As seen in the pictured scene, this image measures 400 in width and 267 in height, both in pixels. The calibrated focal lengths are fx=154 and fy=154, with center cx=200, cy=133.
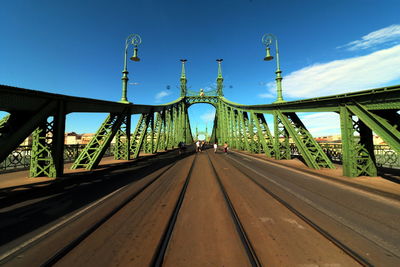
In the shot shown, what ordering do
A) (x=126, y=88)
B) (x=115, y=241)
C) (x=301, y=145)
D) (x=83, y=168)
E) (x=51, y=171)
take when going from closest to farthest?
Result: (x=115, y=241), (x=51, y=171), (x=83, y=168), (x=301, y=145), (x=126, y=88)

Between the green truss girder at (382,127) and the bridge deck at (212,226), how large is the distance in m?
1.76

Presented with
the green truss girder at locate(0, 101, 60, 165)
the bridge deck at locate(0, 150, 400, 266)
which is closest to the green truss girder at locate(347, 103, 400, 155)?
the bridge deck at locate(0, 150, 400, 266)

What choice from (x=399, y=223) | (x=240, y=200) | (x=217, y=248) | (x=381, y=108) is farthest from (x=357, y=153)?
(x=217, y=248)

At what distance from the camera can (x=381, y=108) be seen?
20.4ft

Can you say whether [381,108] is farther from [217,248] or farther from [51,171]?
[51,171]

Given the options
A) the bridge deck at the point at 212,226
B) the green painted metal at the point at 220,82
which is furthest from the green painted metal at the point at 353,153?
the green painted metal at the point at 220,82

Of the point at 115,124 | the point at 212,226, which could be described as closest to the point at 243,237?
the point at 212,226

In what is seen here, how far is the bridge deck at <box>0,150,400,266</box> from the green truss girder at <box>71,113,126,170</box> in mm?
4121

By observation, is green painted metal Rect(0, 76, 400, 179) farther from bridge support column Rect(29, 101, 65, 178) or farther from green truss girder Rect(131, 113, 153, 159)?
green truss girder Rect(131, 113, 153, 159)

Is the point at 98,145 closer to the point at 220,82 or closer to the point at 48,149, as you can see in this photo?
the point at 48,149

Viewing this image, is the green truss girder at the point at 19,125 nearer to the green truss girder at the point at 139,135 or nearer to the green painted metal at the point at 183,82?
the green truss girder at the point at 139,135

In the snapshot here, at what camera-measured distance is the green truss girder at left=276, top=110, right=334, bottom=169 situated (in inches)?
396

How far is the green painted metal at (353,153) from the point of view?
764 cm

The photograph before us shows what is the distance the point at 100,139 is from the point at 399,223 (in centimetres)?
1412
